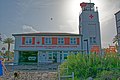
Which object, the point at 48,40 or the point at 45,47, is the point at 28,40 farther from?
the point at 48,40

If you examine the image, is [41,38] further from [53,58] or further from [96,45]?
[96,45]

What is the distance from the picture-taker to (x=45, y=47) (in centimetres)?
3284

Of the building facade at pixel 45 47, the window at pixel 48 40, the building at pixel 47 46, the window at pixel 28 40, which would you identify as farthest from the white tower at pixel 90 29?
the window at pixel 28 40

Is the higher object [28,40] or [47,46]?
[28,40]

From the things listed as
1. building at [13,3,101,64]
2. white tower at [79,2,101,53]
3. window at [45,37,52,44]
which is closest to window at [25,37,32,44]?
building at [13,3,101,64]

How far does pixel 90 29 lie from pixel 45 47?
9.32m

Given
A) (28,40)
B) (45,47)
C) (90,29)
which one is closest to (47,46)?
(45,47)

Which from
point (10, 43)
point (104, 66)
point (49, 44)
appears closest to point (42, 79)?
point (104, 66)

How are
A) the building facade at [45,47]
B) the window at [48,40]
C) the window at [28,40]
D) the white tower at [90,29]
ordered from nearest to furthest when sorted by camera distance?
the building facade at [45,47], the window at [28,40], the window at [48,40], the white tower at [90,29]

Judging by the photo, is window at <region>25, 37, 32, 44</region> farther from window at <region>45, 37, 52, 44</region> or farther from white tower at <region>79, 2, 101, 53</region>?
white tower at <region>79, 2, 101, 53</region>

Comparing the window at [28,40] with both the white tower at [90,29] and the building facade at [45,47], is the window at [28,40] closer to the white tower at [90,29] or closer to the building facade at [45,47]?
the building facade at [45,47]

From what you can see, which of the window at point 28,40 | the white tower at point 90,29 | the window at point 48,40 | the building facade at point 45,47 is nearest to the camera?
the building facade at point 45,47

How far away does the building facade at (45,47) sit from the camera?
107 feet

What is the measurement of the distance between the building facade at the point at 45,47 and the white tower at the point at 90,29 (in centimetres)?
209
